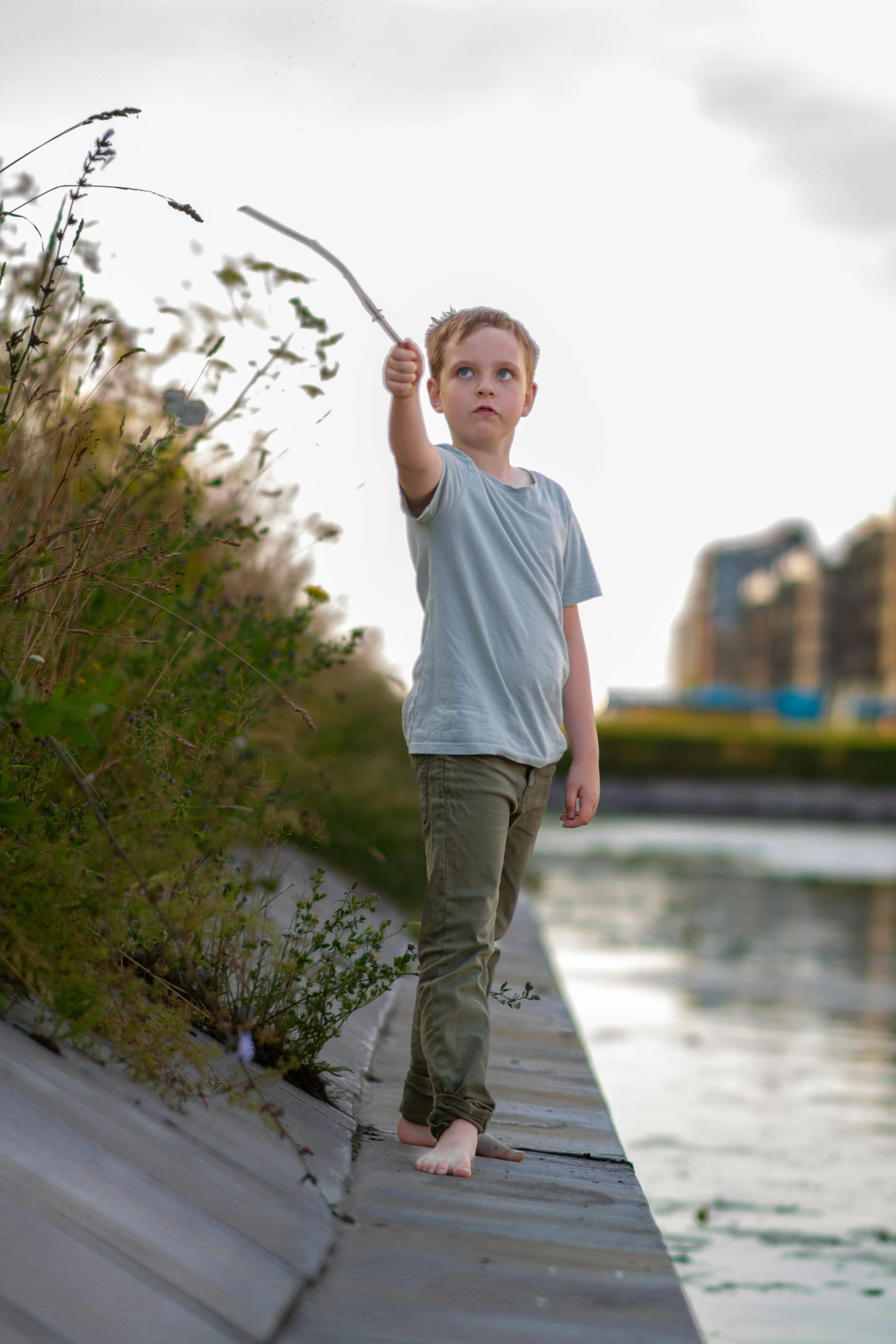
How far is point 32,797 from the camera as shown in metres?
2.16

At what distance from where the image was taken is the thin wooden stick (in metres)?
1.87

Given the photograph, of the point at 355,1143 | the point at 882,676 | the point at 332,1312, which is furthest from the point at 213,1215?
the point at 882,676

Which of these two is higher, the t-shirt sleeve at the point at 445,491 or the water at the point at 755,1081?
the t-shirt sleeve at the point at 445,491

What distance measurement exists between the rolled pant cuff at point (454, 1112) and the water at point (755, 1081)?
2.61ft

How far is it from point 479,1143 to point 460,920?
1.17 feet

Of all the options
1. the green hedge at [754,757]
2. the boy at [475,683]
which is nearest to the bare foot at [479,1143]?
the boy at [475,683]

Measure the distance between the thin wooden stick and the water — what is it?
1876mm

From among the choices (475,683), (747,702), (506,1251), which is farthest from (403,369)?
(747,702)

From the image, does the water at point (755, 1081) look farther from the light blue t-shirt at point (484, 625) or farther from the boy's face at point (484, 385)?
the boy's face at point (484, 385)

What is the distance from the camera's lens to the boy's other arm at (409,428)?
2174 millimetres

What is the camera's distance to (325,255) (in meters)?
1.91

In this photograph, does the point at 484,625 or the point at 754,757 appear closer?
the point at 484,625

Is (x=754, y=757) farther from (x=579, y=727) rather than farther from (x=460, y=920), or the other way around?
(x=460, y=920)

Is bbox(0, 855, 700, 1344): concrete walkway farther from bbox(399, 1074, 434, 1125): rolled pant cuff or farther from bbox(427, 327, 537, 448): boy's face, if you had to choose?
→ bbox(427, 327, 537, 448): boy's face
